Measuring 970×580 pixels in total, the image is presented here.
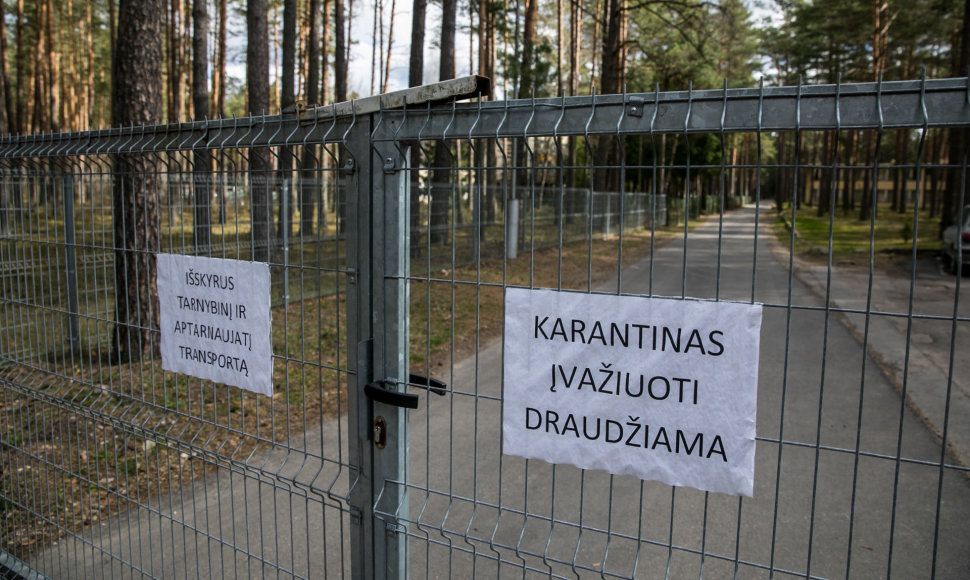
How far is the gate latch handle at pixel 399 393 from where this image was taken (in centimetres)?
213

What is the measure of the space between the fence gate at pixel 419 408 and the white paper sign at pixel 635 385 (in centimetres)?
4

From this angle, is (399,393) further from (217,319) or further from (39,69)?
(39,69)

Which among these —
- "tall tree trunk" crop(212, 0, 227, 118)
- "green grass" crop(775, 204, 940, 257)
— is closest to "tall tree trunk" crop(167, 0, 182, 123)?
"tall tree trunk" crop(212, 0, 227, 118)

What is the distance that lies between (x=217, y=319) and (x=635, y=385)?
1.66m

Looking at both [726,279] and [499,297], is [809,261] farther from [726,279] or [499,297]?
[499,297]

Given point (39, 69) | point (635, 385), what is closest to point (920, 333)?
point (635, 385)

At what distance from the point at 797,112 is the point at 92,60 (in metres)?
41.7

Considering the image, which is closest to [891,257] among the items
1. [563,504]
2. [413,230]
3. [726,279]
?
[726,279]

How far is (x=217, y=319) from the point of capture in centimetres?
260

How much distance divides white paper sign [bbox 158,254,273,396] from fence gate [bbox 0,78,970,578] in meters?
0.13

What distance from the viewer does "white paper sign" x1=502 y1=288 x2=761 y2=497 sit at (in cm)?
166

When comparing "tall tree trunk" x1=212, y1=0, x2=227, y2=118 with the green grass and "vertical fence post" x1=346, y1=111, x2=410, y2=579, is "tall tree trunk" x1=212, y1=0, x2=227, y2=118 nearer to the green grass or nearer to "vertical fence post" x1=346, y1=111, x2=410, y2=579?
the green grass

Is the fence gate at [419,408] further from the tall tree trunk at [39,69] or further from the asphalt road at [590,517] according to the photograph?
the tall tree trunk at [39,69]

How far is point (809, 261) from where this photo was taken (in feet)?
62.5
